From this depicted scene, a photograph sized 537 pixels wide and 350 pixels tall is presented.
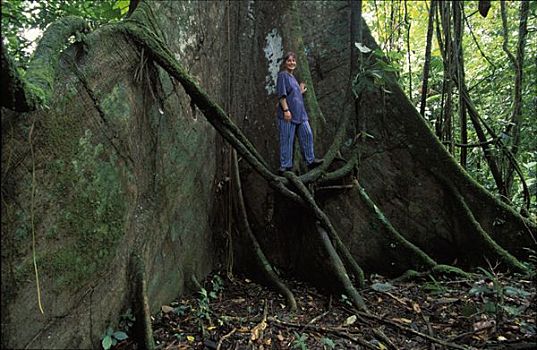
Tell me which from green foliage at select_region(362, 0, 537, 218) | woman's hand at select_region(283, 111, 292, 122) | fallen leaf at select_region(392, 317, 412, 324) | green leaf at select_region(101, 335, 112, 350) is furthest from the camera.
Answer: green foliage at select_region(362, 0, 537, 218)

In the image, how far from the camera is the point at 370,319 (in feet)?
10.5

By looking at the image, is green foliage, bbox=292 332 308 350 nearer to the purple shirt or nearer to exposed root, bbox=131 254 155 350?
exposed root, bbox=131 254 155 350

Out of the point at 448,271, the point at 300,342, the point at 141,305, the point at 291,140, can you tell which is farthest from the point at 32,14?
the point at 448,271

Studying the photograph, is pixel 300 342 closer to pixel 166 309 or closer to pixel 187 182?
pixel 166 309

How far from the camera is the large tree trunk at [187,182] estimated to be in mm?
2037

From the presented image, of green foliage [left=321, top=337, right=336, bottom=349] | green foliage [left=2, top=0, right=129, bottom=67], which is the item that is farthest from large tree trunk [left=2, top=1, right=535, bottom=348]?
green foliage [left=2, top=0, right=129, bottom=67]

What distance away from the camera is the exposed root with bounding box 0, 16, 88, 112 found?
1.60m

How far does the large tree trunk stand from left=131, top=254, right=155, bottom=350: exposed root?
0.05 ft

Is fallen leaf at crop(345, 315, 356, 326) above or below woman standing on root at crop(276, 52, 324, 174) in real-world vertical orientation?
below

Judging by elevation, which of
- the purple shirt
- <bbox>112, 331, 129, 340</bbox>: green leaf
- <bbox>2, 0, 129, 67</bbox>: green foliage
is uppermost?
<bbox>2, 0, 129, 67</bbox>: green foliage

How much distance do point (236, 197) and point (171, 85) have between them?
1445 mm

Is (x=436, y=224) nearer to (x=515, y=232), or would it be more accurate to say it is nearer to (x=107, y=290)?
(x=515, y=232)

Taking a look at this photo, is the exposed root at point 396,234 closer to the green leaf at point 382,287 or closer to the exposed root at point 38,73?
the green leaf at point 382,287

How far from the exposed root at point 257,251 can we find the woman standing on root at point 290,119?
1.67ft
